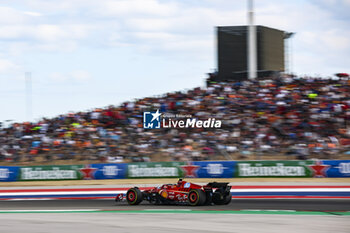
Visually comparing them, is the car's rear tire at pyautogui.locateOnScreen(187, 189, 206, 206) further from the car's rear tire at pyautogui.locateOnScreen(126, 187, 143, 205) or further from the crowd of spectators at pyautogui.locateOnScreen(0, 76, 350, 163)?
the crowd of spectators at pyautogui.locateOnScreen(0, 76, 350, 163)

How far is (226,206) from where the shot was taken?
14.7 m

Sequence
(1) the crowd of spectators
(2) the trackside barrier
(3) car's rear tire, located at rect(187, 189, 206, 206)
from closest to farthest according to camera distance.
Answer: (3) car's rear tire, located at rect(187, 189, 206, 206)
(2) the trackside barrier
(1) the crowd of spectators

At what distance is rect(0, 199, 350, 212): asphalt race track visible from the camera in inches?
559

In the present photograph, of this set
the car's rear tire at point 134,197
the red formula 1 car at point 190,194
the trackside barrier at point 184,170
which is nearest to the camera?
the red formula 1 car at point 190,194

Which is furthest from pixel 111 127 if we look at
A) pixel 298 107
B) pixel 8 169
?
pixel 298 107

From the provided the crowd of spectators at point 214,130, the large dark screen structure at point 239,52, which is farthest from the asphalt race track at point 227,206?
the large dark screen structure at point 239,52

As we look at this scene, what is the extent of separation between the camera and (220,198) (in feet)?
48.4

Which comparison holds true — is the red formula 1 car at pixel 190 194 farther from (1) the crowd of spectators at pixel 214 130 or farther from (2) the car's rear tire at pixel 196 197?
(1) the crowd of spectators at pixel 214 130

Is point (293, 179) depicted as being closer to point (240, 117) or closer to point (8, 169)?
point (240, 117)

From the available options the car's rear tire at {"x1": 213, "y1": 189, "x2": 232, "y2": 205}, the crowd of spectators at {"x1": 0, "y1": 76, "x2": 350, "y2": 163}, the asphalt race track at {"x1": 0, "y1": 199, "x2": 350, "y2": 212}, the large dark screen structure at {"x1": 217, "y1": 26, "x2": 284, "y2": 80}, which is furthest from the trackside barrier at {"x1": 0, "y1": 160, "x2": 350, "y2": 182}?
the large dark screen structure at {"x1": 217, "y1": 26, "x2": 284, "y2": 80}

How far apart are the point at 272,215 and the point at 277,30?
27.5 m

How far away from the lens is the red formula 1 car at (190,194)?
578 inches

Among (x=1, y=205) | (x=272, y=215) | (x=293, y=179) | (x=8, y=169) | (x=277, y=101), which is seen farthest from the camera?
(x=277, y=101)

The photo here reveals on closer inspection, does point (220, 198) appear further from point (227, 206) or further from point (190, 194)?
point (190, 194)
